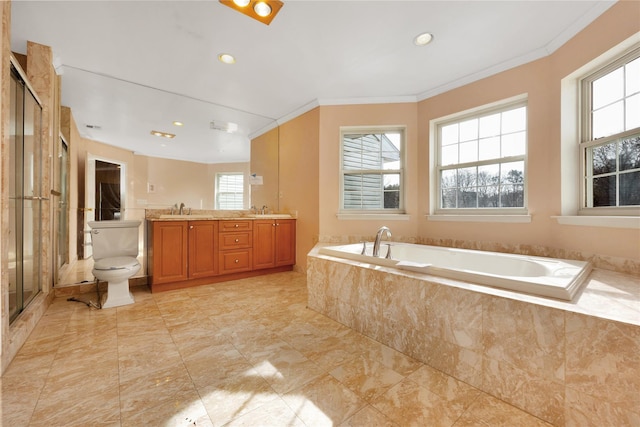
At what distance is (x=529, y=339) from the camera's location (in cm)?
114

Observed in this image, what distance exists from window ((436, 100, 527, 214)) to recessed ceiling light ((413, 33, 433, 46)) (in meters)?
1.04

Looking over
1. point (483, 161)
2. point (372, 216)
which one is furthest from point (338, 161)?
point (483, 161)

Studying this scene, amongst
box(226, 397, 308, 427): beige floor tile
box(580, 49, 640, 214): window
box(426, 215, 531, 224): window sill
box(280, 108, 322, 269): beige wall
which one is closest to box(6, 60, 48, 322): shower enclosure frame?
box(226, 397, 308, 427): beige floor tile

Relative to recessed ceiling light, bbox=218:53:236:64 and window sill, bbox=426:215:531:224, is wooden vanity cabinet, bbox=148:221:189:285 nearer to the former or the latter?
recessed ceiling light, bbox=218:53:236:64

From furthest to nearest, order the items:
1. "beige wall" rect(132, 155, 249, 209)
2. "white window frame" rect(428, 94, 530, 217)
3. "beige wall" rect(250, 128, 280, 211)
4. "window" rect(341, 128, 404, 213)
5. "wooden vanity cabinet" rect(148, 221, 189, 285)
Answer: "beige wall" rect(250, 128, 280, 211), "window" rect(341, 128, 404, 213), "beige wall" rect(132, 155, 249, 209), "wooden vanity cabinet" rect(148, 221, 189, 285), "white window frame" rect(428, 94, 530, 217)

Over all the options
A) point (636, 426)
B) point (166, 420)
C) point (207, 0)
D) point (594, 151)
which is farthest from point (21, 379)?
point (594, 151)

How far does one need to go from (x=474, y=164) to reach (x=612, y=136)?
1.02m

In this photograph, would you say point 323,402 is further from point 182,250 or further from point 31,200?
point 31,200

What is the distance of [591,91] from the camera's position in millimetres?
1985

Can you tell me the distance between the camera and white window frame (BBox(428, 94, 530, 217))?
238cm

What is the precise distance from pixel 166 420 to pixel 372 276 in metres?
1.31

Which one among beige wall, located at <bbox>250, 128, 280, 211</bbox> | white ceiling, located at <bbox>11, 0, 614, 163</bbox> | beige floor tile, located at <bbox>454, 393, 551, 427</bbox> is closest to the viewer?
beige floor tile, located at <bbox>454, 393, 551, 427</bbox>

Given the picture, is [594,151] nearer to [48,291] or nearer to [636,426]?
[636,426]

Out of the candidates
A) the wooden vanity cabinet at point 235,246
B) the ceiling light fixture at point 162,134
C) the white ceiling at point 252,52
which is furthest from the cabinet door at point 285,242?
the ceiling light fixture at point 162,134
